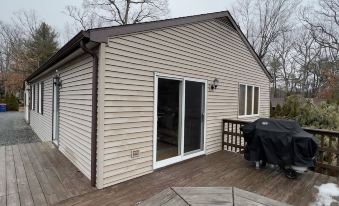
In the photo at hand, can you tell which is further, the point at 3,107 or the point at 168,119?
the point at 3,107

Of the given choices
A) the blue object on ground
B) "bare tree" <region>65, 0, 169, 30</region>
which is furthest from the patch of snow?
the blue object on ground

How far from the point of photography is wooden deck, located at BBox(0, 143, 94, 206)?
3.12m

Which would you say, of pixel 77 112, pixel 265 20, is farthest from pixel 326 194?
pixel 265 20

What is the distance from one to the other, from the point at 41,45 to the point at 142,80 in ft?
80.4

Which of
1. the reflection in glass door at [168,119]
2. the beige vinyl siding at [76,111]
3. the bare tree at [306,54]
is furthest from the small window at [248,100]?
the bare tree at [306,54]

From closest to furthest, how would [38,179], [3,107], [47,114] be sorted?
[38,179]
[47,114]
[3,107]

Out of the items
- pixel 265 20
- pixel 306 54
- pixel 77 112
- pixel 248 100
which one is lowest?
pixel 77 112

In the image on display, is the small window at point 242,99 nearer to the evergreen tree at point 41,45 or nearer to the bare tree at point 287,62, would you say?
the bare tree at point 287,62

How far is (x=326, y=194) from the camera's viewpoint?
339 cm

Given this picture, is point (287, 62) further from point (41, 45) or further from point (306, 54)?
point (41, 45)

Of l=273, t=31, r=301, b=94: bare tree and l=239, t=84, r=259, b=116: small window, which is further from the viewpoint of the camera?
l=273, t=31, r=301, b=94: bare tree

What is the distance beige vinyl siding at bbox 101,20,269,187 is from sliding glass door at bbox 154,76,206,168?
0.74ft

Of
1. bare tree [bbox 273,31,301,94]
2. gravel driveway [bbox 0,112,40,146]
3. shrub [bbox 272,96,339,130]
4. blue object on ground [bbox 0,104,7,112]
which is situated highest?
bare tree [bbox 273,31,301,94]

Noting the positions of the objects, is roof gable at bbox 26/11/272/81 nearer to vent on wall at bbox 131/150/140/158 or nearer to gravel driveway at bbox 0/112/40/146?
vent on wall at bbox 131/150/140/158
